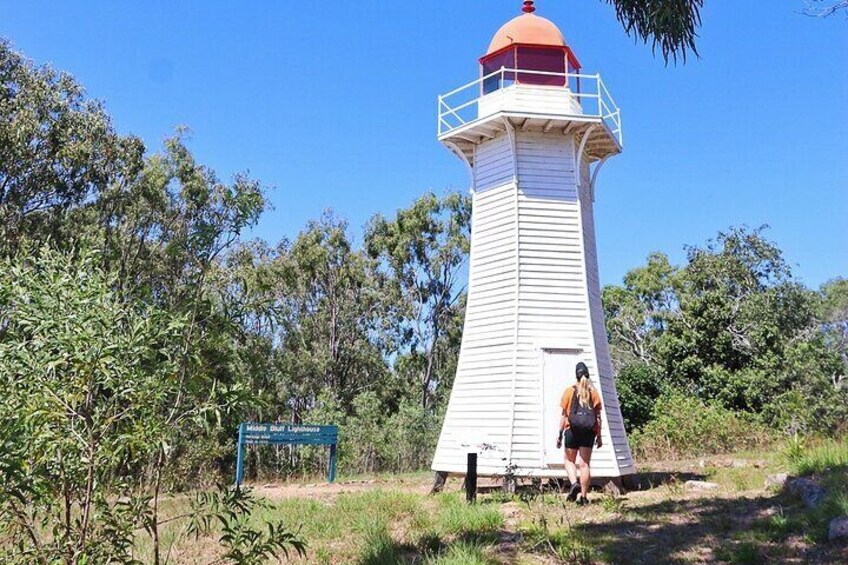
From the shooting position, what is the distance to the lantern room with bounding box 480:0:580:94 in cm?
1231

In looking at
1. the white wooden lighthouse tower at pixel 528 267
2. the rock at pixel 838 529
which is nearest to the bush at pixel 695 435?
the white wooden lighthouse tower at pixel 528 267

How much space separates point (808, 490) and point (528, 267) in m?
5.52

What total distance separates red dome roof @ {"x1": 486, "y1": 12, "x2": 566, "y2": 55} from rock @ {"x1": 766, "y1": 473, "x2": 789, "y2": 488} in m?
8.37

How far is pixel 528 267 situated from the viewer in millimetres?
11141

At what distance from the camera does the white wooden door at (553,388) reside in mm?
10281

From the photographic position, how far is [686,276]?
3162cm

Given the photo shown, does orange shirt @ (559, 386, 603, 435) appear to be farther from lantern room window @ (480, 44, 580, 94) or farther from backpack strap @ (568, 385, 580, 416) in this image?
lantern room window @ (480, 44, 580, 94)

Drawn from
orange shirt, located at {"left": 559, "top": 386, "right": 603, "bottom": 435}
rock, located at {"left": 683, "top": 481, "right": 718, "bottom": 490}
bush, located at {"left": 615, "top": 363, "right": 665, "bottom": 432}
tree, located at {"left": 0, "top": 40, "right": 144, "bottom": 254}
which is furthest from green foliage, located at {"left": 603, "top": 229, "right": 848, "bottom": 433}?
tree, located at {"left": 0, "top": 40, "right": 144, "bottom": 254}

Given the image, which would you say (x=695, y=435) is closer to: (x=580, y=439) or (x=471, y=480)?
(x=580, y=439)

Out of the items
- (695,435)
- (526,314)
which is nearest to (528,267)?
(526,314)

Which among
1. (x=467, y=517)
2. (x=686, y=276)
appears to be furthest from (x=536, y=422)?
(x=686, y=276)

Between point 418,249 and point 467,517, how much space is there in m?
23.7

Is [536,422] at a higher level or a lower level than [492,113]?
lower

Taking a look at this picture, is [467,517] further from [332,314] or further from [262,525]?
[332,314]
